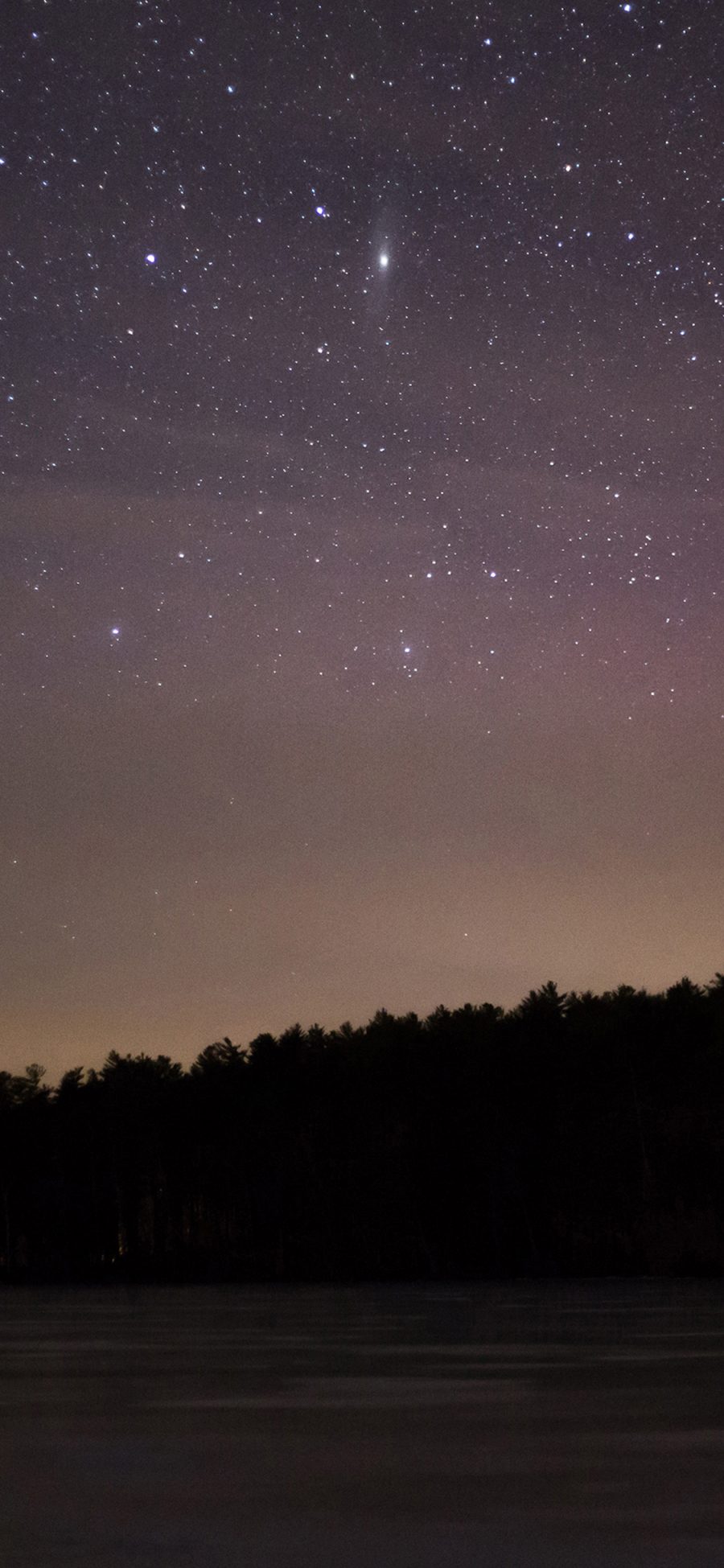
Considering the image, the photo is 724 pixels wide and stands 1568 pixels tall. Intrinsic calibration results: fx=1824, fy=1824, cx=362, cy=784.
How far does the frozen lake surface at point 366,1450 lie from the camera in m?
8.59

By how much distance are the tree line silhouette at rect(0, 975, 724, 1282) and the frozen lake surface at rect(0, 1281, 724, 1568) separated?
43.9 meters

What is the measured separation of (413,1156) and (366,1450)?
62.8 meters

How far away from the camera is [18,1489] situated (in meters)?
10.5

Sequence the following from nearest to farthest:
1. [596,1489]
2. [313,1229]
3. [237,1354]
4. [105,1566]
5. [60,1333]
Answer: [105,1566] < [596,1489] < [237,1354] < [60,1333] < [313,1229]

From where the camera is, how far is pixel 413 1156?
73.9 meters

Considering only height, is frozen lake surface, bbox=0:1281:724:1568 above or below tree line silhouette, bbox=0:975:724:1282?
below

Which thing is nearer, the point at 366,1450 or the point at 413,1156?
the point at 366,1450

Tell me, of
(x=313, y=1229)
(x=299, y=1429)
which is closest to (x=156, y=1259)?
(x=313, y=1229)

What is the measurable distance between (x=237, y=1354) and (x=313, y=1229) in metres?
56.7

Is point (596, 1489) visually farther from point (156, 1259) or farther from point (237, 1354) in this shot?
point (156, 1259)

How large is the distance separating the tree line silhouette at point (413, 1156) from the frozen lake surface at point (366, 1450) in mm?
43905

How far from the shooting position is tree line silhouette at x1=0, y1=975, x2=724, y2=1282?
68750 millimetres

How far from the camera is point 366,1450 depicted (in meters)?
12.1

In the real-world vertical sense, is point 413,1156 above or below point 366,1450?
above
